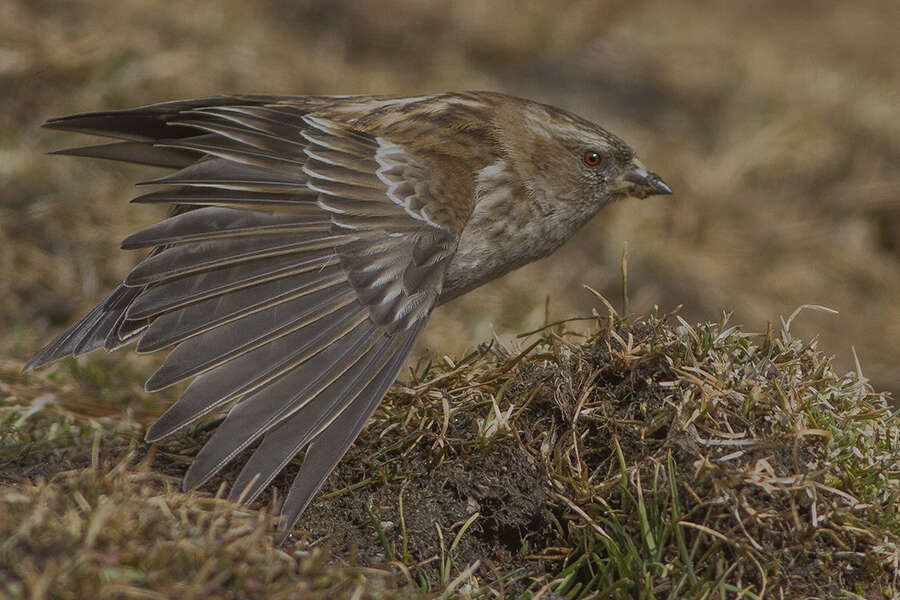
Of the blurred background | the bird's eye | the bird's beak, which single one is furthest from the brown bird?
the blurred background

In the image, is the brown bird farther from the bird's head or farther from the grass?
the grass

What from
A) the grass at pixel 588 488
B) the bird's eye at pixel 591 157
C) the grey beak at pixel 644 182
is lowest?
the grass at pixel 588 488

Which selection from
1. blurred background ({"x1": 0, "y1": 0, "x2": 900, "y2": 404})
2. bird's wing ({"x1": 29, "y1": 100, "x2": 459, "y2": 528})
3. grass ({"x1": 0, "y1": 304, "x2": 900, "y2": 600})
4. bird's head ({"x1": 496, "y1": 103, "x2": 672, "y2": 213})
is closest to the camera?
grass ({"x1": 0, "y1": 304, "x2": 900, "y2": 600})

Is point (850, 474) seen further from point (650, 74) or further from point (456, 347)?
point (650, 74)

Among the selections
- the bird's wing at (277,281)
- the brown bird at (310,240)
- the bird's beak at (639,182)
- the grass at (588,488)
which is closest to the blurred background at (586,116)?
the bird's beak at (639,182)

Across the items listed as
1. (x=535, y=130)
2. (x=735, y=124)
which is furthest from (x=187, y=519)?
(x=735, y=124)

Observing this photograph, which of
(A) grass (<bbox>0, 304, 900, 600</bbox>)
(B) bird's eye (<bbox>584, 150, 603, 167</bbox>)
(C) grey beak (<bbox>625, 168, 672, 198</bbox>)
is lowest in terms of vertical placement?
(A) grass (<bbox>0, 304, 900, 600</bbox>)

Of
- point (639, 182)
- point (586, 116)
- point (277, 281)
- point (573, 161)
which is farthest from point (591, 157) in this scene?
point (586, 116)

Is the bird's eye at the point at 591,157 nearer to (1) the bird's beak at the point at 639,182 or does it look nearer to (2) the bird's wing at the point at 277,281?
(1) the bird's beak at the point at 639,182
